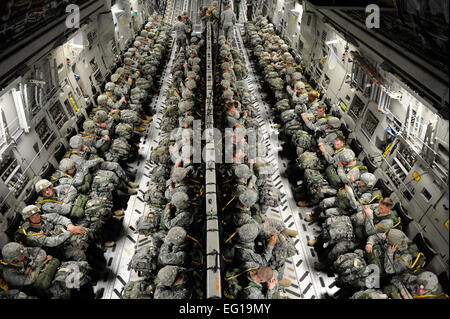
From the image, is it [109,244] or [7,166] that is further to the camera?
[109,244]

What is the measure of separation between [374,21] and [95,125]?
5.75 m

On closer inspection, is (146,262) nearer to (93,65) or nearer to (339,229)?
(339,229)

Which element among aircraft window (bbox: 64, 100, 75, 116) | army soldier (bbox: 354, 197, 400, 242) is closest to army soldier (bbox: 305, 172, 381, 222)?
army soldier (bbox: 354, 197, 400, 242)

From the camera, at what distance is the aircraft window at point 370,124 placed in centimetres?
543

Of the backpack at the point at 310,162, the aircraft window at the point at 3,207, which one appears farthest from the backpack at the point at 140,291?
the backpack at the point at 310,162

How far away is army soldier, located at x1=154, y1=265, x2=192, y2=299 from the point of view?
10.6 ft

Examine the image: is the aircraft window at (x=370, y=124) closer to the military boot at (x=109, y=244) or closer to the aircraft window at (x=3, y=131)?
the military boot at (x=109, y=244)

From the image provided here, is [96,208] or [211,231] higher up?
[211,231]

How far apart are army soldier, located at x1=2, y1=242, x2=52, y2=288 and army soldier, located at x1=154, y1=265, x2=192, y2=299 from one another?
1.56m

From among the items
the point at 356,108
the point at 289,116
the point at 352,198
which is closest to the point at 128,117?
the point at 289,116

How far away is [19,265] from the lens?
11.2 ft

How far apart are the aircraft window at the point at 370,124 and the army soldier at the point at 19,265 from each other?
5.89 meters

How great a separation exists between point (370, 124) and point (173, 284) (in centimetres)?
471

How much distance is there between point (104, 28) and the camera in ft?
27.5
